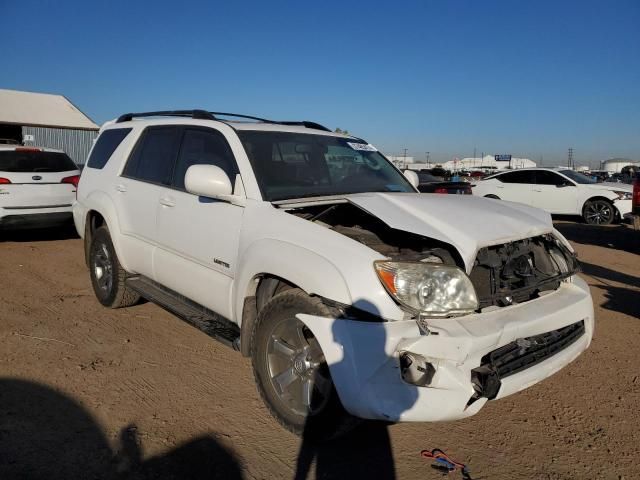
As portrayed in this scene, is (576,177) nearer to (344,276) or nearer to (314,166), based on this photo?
(314,166)

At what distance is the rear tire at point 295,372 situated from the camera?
9.20 feet

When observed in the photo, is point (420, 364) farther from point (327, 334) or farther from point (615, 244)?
point (615, 244)

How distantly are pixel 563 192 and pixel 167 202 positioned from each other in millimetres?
13202

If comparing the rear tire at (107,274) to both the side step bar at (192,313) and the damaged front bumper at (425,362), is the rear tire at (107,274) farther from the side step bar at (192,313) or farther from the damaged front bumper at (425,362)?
the damaged front bumper at (425,362)

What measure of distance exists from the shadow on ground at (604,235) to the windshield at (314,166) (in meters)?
7.47

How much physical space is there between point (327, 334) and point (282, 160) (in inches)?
66.5

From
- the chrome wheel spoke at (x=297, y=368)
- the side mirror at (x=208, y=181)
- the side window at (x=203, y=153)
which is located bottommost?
the chrome wheel spoke at (x=297, y=368)

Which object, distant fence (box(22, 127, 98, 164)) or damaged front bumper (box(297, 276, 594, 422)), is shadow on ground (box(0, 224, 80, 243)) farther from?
distant fence (box(22, 127, 98, 164))

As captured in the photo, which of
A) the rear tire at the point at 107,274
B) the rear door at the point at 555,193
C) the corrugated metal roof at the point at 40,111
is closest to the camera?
the rear tire at the point at 107,274

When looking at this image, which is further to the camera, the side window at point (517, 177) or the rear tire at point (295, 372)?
the side window at point (517, 177)

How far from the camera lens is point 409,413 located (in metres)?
2.51

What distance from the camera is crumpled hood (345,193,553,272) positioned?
2.86 m

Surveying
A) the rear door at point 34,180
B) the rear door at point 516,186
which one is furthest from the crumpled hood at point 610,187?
the rear door at point 34,180

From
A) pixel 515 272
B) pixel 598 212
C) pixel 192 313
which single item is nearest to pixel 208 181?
pixel 192 313
